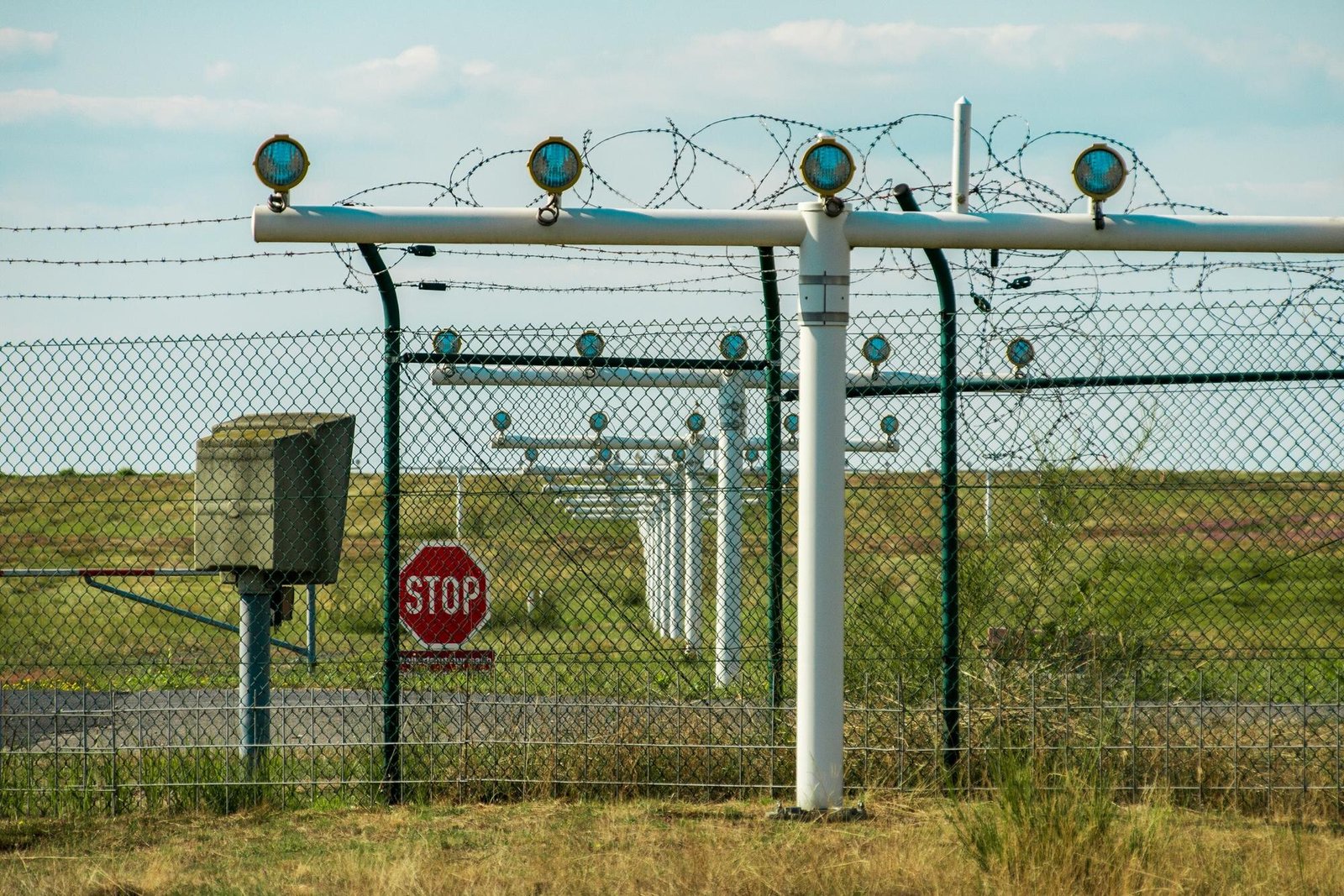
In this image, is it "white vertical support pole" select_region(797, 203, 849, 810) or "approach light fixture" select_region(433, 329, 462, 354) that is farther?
"approach light fixture" select_region(433, 329, 462, 354)

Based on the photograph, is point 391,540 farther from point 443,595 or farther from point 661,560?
point 661,560

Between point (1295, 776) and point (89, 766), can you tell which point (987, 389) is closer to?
point (1295, 776)

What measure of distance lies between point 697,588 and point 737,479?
938mm

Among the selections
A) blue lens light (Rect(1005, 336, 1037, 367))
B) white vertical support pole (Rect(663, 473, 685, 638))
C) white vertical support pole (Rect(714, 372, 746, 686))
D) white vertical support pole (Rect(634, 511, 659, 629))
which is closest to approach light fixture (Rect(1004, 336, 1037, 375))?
blue lens light (Rect(1005, 336, 1037, 367))

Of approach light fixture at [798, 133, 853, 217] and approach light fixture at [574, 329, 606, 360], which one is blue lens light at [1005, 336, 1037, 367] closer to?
approach light fixture at [798, 133, 853, 217]

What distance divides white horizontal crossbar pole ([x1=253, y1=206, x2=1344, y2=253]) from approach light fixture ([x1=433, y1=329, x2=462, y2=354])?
60 cm

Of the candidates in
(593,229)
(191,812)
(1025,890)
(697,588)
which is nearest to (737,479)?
(697,588)

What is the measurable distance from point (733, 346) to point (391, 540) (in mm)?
1909

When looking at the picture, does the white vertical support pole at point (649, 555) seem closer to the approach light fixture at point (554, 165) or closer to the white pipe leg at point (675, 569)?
the white pipe leg at point (675, 569)

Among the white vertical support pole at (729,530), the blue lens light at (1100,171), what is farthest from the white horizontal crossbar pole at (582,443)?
the blue lens light at (1100,171)

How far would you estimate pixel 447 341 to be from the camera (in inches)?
262

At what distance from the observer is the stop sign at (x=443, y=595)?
6754 mm

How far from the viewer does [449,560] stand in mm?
6879

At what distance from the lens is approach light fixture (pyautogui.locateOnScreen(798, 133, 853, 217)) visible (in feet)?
19.7
